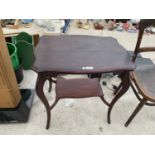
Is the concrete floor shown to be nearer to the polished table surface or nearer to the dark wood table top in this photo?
the polished table surface

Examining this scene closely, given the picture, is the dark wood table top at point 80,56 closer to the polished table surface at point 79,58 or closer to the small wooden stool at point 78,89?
the polished table surface at point 79,58

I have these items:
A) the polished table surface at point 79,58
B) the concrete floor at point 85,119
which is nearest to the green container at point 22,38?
the concrete floor at point 85,119

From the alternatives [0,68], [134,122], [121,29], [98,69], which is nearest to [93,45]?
[98,69]

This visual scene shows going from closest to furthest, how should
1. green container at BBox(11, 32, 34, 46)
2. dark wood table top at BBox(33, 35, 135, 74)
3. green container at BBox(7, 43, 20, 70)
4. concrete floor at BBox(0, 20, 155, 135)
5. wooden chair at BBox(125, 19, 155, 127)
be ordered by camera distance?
1. dark wood table top at BBox(33, 35, 135, 74)
2. wooden chair at BBox(125, 19, 155, 127)
3. concrete floor at BBox(0, 20, 155, 135)
4. green container at BBox(7, 43, 20, 70)
5. green container at BBox(11, 32, 34, 46)

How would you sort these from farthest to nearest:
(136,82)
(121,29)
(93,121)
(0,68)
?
(121,29)
(93,121)
(136,82)
(0,68)

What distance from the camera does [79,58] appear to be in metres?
1.10

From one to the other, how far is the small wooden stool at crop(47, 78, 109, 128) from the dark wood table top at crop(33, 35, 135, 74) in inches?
13.1

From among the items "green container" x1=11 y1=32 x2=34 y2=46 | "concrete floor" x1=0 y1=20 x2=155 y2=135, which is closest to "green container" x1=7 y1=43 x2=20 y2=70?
"green container" x1=11 y1=32 x2=34 y2=46

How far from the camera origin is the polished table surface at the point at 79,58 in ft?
3.34

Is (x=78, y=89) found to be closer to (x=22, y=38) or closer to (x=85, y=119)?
(x=85, y=119)

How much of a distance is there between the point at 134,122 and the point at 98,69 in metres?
0.82

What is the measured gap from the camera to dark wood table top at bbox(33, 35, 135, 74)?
1.02 m

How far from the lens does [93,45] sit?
1.23 metres
